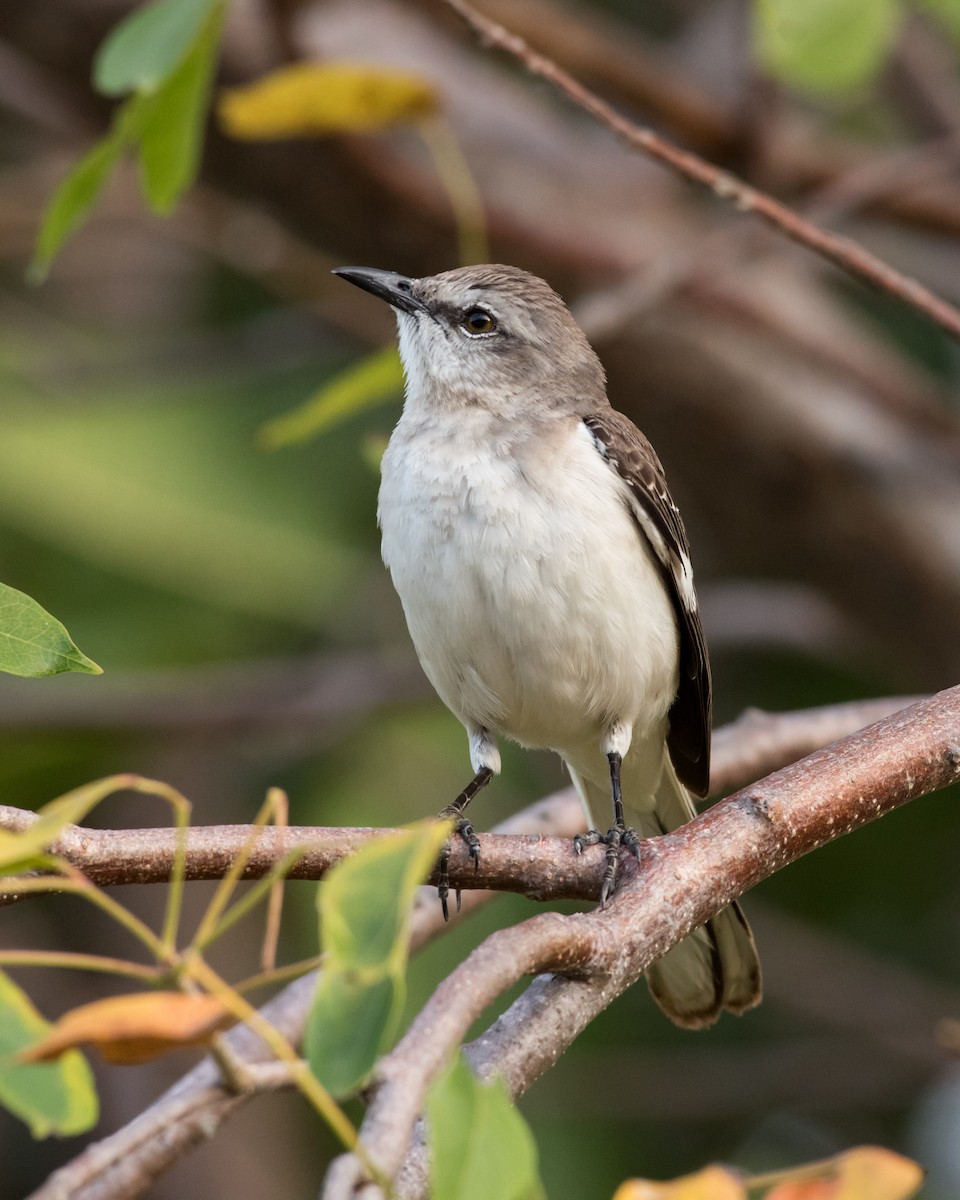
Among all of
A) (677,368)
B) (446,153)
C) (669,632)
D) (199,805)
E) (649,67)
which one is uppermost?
(649,67)

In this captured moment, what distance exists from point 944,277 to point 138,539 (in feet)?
14.4

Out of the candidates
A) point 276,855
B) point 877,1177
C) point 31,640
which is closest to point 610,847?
point 276,855

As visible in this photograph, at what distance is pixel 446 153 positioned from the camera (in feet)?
19.9

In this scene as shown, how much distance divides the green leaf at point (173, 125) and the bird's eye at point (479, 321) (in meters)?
1.18

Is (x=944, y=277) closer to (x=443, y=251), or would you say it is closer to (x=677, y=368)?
(x=677, y=368)

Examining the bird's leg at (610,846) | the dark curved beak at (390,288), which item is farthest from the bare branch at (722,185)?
the bird's leg at (610,846)

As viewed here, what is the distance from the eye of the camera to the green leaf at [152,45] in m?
3.67

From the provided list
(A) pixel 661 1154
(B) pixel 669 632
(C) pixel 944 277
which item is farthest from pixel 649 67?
(A) pixel 661 1154

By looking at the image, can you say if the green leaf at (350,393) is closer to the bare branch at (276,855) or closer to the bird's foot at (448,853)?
the bird's foot at (448,853)

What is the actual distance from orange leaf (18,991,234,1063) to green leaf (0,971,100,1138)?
0.07 m

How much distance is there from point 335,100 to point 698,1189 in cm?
327

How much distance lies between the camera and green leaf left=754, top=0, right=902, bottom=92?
15.3 feet

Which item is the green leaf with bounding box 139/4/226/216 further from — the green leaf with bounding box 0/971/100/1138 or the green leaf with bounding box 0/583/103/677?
the green leaf with bounding box 0/971/100/1138

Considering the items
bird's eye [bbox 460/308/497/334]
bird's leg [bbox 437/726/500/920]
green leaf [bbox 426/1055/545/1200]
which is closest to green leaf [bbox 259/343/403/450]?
bird's eye [bbox 460/308/497/334]
